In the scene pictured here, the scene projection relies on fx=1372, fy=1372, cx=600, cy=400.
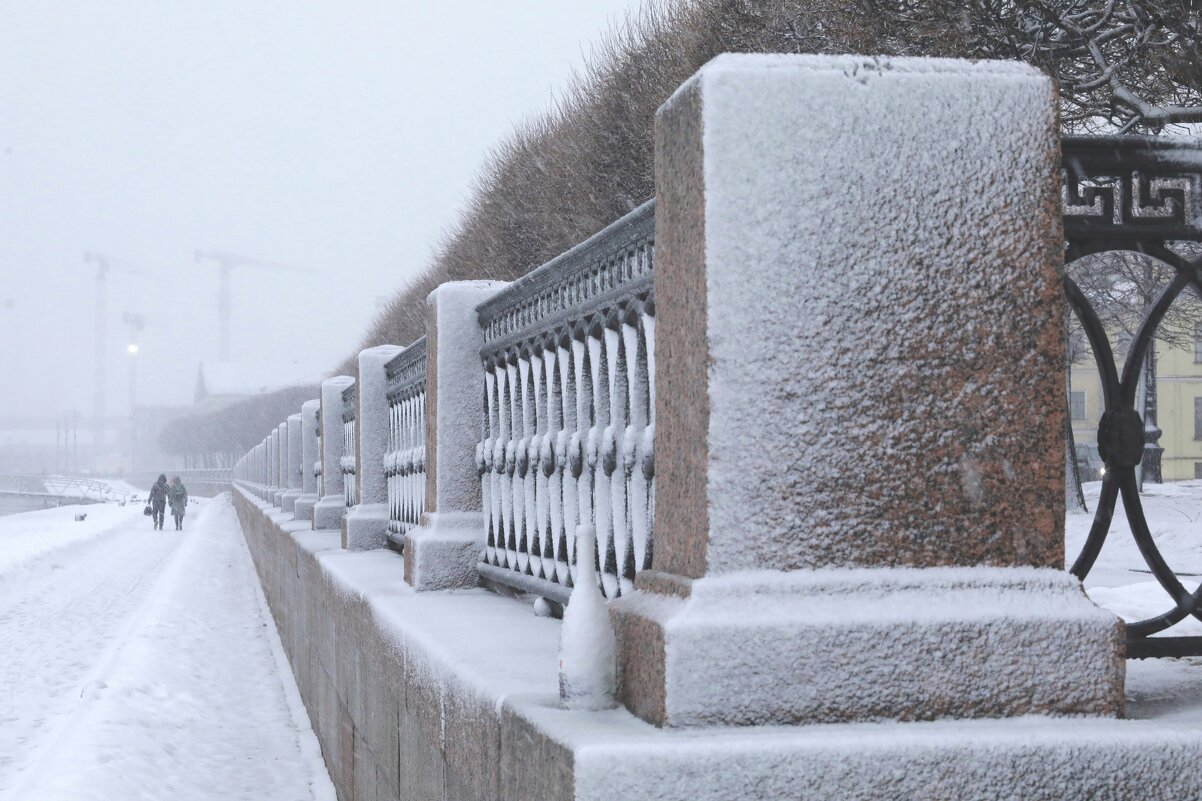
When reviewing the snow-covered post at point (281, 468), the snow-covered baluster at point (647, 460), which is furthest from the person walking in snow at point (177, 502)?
the snow-covered baluster at point (647, 460)

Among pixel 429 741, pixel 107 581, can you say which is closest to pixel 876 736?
pixel 429 741

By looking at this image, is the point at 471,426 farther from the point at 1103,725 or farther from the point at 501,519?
the point at 1103,725

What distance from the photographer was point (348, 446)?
31.8 ft

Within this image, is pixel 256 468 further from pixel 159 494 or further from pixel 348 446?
pixel 348 446

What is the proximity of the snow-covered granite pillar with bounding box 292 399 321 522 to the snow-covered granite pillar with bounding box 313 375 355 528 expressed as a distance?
186cm

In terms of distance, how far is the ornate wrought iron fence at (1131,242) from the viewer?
8.83ft

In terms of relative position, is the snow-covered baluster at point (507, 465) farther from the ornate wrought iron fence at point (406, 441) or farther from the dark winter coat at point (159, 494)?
the dark winter coat at point (159, 494)

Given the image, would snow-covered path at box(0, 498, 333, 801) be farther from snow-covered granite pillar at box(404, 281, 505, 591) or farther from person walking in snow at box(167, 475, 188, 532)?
person walking in snow at box(167, 475, 188, 532)

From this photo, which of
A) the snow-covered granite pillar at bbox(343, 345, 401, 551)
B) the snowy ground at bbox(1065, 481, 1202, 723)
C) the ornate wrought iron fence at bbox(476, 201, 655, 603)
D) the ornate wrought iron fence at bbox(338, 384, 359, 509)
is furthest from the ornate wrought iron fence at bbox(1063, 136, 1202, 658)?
the ornate wrought iron fence at bbox(338, 384, 359, 509)

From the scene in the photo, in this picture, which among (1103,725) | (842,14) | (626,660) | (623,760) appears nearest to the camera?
(623,760)

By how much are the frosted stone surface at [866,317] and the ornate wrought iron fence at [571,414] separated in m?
0.75

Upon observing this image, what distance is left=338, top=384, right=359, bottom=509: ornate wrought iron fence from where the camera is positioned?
9.30m

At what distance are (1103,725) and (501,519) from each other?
2802 mm

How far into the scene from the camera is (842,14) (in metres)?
14.3
